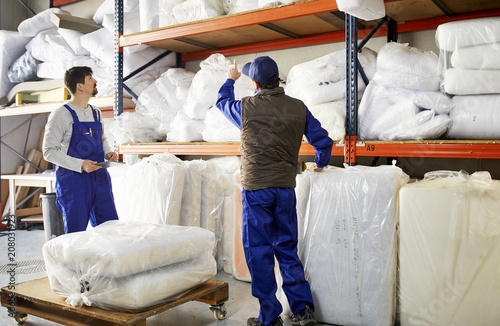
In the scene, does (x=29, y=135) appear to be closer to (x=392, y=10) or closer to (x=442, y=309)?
(x=392, y=10)

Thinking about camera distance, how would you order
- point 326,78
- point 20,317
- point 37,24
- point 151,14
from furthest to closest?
point 37,24
point 151,14
point 326,78
point 20,317

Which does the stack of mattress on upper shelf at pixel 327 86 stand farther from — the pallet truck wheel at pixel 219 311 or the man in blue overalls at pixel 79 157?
the man in blue overalls at pixel 79 157

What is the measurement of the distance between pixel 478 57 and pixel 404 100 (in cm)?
53

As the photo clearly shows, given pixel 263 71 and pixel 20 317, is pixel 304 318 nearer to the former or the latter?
pixel 263 71

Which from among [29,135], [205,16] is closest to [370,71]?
[205,16]

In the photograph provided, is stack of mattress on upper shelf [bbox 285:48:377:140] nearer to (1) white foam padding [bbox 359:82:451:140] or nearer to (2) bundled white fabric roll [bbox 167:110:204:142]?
(1) white foam padding [bbox 359:82:451:140]

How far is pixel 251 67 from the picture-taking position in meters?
2.94

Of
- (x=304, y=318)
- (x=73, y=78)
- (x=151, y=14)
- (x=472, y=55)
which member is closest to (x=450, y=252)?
(x=304, y=318)

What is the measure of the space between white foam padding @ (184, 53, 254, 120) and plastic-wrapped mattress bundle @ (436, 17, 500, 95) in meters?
1.79

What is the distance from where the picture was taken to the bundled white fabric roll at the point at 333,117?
3549 millimetres

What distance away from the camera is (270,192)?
2834 millimetres

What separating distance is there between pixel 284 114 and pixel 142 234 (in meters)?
1.13

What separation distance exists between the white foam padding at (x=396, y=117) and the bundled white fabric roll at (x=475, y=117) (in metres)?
0.07

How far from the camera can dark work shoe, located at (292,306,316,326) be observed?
284cm
